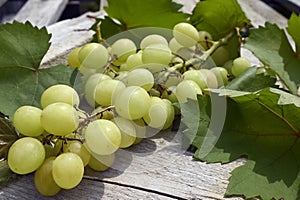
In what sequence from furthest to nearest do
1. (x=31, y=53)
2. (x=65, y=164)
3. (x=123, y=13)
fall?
(x=123, y=13) < (x=31, y=53) < (x=65, y=164)

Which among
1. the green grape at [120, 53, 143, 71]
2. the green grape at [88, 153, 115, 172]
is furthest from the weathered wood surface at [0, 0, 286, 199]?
the green grape at [120, 53, 143, 71]

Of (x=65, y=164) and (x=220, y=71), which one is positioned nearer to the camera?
(x=65, y=164)

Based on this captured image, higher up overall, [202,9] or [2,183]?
[202,9]

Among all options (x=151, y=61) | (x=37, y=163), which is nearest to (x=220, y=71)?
(x=151, y=61)

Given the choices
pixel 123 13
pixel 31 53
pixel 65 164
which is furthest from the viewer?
pixel 123 13

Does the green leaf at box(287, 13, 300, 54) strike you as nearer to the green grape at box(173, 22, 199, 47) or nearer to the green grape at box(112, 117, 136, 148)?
the green grape at box(173, 22, 199, 47)

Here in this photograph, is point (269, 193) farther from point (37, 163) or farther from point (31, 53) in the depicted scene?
point (31, 53)

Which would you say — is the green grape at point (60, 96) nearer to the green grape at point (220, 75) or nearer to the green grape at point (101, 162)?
the green grape at point (101, 162)
